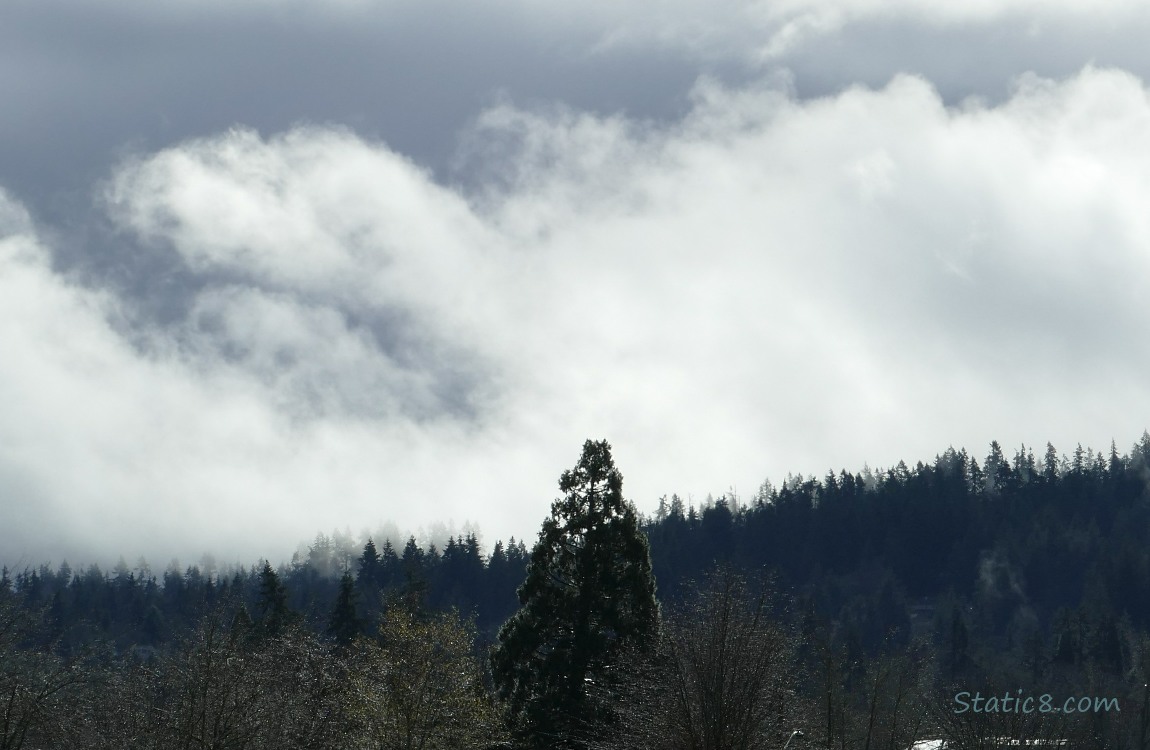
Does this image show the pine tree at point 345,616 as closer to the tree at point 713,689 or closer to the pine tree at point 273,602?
the pine tree at point 273,602

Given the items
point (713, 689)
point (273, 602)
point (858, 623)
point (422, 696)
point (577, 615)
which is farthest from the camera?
point (858, 623)

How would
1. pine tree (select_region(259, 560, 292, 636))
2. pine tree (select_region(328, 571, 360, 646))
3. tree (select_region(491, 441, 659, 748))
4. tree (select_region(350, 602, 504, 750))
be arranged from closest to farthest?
tree (select_region(350, 602, 504, 750)), tree (select_region(491, 441, 659, 748)), pine tree (select_region(259, 560, 292, 636)), pine tree (select_region(328, 571, 360, 646))

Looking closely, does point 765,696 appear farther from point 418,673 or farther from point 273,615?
point 273,615

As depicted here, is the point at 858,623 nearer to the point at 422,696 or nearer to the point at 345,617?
the point at 345,617

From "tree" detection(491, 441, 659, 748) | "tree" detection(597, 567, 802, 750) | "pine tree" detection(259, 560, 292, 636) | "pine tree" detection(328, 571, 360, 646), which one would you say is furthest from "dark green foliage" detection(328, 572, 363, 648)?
"tree" detection(597, 567, 802, 750)

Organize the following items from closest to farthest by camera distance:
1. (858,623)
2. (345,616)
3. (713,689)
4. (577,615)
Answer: (713,689)
(577,615)
(345,616)
(858,623)

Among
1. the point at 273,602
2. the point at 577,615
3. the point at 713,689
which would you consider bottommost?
the point at 713,689

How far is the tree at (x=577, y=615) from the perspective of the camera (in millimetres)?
46562

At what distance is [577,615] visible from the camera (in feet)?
159

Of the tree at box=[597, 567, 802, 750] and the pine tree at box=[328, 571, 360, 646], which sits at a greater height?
the pine tree at box=[328, 571, 360, 646]

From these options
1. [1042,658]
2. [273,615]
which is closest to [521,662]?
[273,615]

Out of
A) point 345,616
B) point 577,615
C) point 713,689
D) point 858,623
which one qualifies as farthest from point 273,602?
point 858,623

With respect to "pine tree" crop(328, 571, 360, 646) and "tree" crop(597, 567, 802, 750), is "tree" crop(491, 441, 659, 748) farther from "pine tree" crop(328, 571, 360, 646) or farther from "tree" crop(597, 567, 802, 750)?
"pine tree" crop(328, 571, 360, 646)

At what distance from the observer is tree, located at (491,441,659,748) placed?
153 feet
